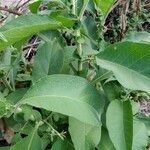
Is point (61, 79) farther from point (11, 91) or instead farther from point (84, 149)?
point (11, 91)

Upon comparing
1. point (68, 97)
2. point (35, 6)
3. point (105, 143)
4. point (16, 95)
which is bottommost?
point (105, 143)

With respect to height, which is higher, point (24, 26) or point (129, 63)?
point (24, 26)

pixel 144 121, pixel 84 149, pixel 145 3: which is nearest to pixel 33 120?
pixel 84 149

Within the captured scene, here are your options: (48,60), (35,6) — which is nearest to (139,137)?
(48,60)

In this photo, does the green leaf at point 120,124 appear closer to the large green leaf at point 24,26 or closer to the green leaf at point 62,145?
the green leaf at point 62,145

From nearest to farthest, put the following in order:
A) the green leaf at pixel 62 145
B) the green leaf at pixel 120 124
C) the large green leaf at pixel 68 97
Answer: the large green leaf at pixel 68 97
the green leaf at pixel 120 124
the green leaf at pixel 62 145

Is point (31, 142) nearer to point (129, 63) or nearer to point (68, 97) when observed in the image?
point (68, 97)

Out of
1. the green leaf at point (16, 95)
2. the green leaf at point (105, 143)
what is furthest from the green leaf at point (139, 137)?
the green leaf at point (16, 95)
